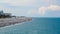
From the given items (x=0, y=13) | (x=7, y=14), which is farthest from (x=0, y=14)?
(x=7, y=14)

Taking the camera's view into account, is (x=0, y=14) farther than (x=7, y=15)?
No

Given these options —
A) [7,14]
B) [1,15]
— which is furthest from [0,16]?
[7,14]

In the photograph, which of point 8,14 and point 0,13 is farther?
point 8,14

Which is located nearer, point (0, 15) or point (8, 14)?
point (0, 15)

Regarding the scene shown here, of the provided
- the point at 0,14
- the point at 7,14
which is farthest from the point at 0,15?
the point at 7,14

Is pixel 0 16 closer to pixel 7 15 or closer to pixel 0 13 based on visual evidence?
pixel 0 13

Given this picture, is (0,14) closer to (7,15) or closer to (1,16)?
(1,16)

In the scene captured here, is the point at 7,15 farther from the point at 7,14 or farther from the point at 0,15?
the point at 0,15

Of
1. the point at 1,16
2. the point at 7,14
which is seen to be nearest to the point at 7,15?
the point at 7,14
